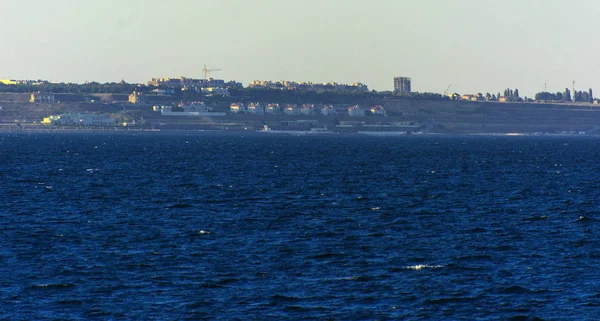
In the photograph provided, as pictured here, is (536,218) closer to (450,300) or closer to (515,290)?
(515,290)

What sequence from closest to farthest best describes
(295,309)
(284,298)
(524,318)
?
(524,318) < (295,309) < (284,298)

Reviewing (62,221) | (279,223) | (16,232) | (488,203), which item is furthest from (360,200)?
(16,232)

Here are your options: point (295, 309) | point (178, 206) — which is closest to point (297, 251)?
point (295, 309)

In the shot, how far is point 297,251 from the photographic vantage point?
4759 cm

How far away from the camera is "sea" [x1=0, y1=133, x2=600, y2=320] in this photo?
36312 millimetres

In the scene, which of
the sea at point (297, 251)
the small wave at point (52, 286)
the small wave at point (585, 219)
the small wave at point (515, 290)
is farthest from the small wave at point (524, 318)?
the small wave at point (585, 219)

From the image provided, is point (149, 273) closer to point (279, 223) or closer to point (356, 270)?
point (356, 270)

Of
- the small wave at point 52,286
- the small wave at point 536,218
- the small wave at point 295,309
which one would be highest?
the small wave at point 52,286

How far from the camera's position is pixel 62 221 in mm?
58812

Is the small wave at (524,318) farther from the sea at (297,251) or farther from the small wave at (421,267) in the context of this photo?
the small wave at (421,267)

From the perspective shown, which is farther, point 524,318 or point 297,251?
point 297,251

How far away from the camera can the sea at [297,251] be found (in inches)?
1430

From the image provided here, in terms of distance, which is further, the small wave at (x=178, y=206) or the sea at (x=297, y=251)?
the small wave at (x=178, y=206)

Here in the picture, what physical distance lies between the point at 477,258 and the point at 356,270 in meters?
6.73
